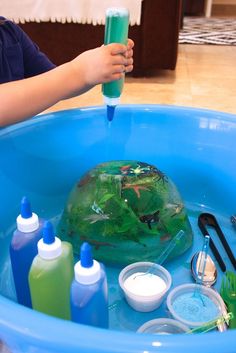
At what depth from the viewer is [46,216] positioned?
0.88 meters

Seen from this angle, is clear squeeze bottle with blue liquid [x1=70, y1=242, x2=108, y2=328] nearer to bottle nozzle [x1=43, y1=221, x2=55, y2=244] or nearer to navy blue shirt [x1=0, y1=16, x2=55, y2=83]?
bottle nozzle [x1=43, y1=221, x2=55, y2=244]

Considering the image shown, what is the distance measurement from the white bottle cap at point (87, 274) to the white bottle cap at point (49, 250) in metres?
0.05

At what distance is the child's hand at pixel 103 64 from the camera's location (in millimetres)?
691

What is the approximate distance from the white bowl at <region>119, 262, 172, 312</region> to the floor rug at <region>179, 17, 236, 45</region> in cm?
244

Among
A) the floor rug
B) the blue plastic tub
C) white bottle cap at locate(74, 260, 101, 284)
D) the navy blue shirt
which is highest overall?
the navy blue shirt

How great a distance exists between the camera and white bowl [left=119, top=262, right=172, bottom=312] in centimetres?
62

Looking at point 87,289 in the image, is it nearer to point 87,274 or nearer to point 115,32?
point 87,274

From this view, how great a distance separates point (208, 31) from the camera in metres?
3.23

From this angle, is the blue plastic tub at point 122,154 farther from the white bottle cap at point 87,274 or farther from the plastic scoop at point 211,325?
the white bottle cap at point 87,274

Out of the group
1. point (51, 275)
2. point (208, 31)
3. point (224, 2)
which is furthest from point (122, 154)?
point (224, 2)

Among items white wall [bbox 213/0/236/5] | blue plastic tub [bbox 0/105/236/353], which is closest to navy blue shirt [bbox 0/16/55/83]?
blue plastic tub [bbox 0/105/236/353]

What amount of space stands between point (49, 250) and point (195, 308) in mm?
257

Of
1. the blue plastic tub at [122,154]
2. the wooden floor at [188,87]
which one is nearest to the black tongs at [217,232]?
the blue plastic tub at [122,154]

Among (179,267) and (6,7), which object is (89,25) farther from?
(179,267)
